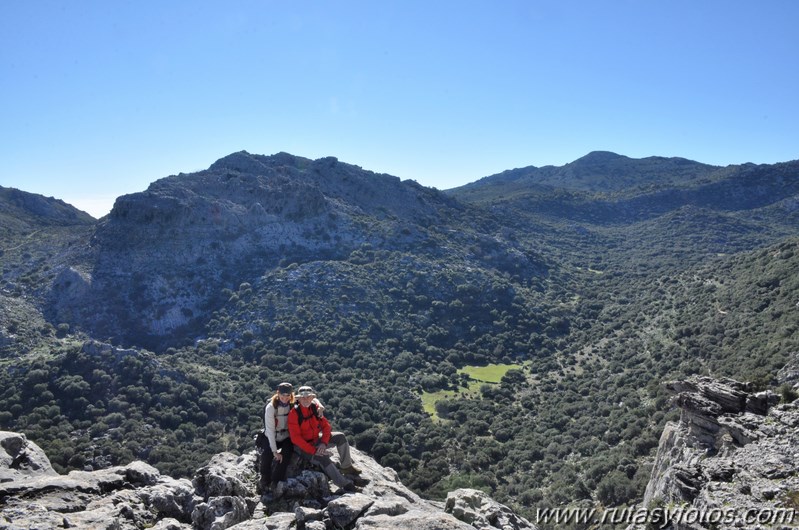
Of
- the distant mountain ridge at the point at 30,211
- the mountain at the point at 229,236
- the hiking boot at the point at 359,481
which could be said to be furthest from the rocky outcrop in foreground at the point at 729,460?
the distant mountain ridge at the point at 30,211

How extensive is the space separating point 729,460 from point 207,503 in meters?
14.0

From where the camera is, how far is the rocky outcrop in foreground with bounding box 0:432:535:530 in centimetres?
809

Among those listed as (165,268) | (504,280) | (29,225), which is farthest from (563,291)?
(29,225)

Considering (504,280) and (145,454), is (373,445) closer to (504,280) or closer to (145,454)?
(145,454)

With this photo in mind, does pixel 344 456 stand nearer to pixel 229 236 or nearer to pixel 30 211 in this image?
pixel 229 236

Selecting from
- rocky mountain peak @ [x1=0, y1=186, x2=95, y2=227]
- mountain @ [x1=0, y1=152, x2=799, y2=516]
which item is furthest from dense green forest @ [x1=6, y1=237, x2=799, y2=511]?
rocky mountain peak @ [x1=0, y1=186, x2=95, y2=227]

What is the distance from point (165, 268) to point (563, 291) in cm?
5656

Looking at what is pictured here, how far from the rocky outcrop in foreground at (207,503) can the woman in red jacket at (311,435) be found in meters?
0.29

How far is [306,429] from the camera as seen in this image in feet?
31.8

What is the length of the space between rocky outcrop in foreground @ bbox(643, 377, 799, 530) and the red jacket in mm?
9208

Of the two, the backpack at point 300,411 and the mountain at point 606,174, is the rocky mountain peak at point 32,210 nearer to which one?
the backpack at point 300,411

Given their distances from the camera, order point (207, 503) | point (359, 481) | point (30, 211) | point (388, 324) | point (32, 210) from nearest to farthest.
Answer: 1. point (207, 503)
2. point (359, 481)
3. point (388, 324)
4. point (30, 211)
5. point (32, 210)

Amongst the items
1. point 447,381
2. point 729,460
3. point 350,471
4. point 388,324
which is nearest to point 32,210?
point 388,324

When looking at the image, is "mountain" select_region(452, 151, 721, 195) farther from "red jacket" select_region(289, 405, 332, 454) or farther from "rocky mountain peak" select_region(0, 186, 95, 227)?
"red jacket" select_region(289, 405, 332, 454)
